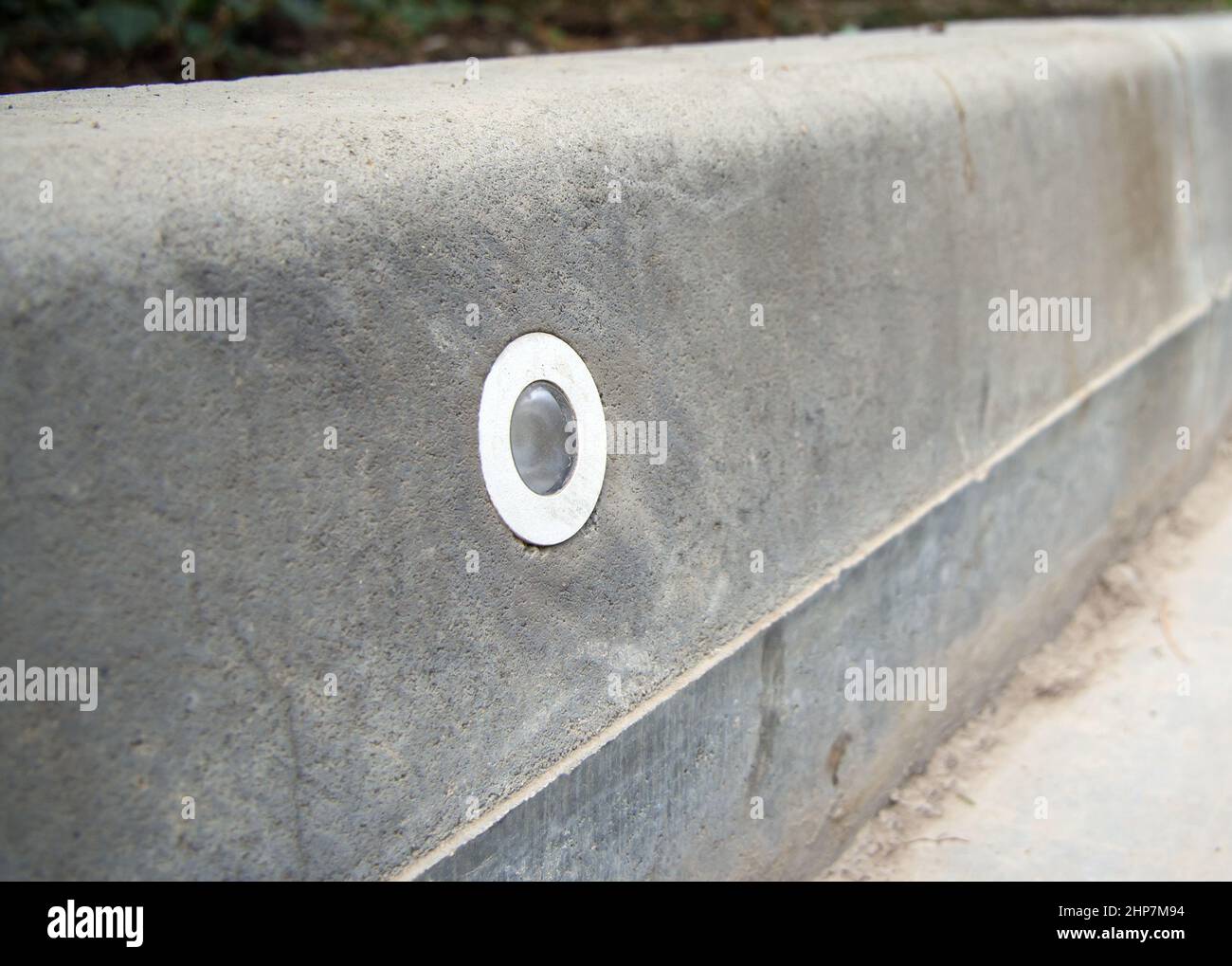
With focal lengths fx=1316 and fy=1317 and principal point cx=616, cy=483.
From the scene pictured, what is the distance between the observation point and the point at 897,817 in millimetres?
3285

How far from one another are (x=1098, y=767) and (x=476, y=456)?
2365 mm

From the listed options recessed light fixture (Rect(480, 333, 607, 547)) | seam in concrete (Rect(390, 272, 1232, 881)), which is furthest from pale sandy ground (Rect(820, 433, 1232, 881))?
recessed light fixture (Rect(480, 333, 607, 547))

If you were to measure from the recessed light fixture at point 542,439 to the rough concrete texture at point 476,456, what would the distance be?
1.5 inches

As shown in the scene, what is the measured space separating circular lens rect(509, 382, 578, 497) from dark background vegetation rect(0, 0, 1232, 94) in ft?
Result: 8.52

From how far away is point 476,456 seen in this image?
1925 mm

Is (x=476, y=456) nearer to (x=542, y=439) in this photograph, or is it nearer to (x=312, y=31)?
(x=542, y=439)

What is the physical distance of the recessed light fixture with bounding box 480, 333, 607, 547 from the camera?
1.96 meters

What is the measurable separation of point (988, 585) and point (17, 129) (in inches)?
108

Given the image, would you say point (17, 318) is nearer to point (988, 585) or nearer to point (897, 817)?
point (897, 817)

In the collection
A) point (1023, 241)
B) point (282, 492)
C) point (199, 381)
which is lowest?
point (282, 492)

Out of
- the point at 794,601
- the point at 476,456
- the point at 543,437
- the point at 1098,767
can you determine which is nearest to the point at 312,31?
the point at 794,601

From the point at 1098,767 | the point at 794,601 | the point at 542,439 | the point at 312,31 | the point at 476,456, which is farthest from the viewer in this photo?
the point at 312,31

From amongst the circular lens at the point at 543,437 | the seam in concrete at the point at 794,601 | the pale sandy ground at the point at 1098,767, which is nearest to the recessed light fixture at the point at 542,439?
the circular lens at the point at 543,437
